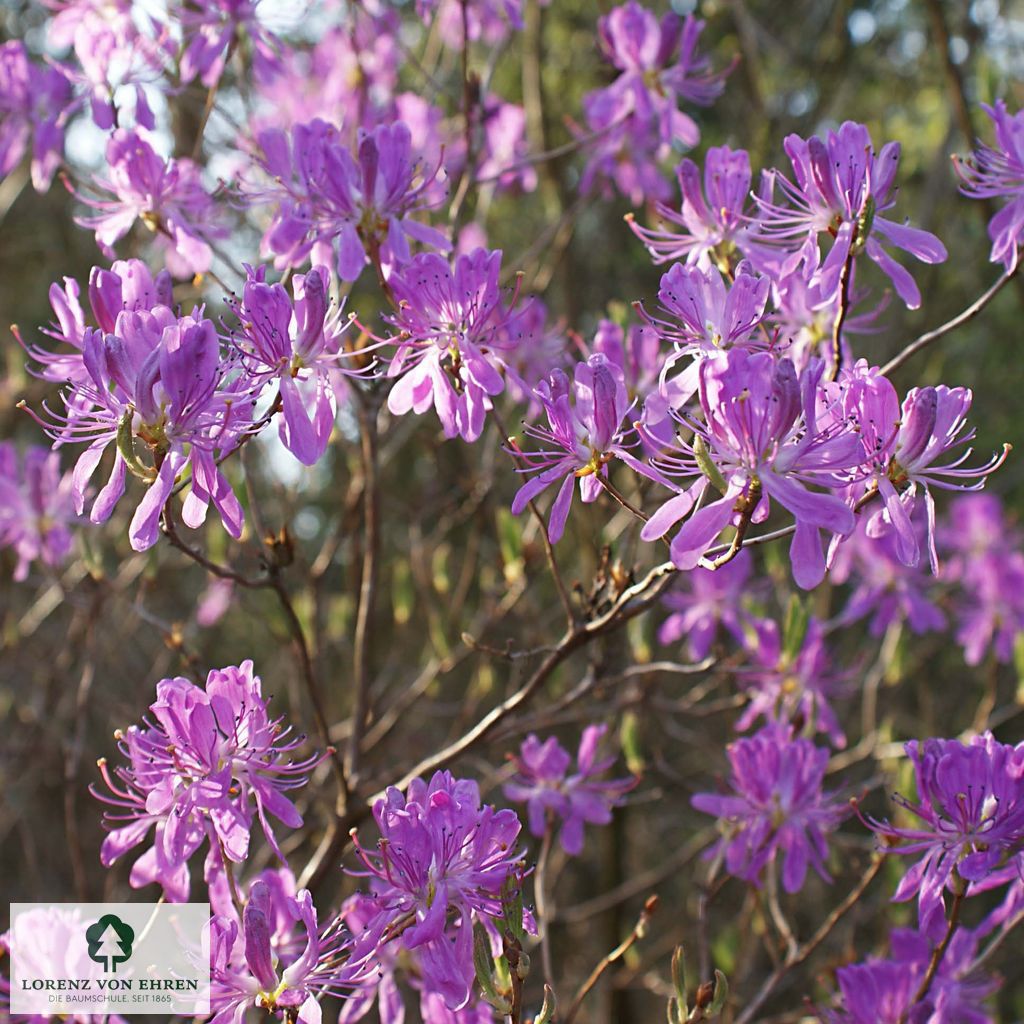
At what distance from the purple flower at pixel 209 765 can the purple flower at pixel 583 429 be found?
0.50m

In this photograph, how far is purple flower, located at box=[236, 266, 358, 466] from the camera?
5.67 feet

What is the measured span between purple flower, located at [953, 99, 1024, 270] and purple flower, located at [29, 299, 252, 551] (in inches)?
52.2

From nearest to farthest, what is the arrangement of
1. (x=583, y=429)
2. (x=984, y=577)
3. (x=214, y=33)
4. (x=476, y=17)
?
(x=583, y=429), (x=214, y=33), (x=476, y=17), (x=984, y=577)

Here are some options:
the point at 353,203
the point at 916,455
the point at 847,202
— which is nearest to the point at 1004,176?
the point at 847,202

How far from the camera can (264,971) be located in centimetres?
161

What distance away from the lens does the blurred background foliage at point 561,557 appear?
10.3 ft

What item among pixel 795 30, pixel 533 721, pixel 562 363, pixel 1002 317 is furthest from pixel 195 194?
pixel 1002 317

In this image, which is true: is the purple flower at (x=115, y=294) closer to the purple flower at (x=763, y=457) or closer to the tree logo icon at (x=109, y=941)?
the purple flower at (x=763, y=457)

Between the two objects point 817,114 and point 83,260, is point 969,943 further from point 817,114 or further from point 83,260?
point 83,260

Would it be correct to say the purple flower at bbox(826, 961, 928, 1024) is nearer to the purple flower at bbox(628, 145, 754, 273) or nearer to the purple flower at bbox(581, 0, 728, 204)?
the purple flower at bbox(628, 145, 754, 273)

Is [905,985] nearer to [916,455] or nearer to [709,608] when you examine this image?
[916,455]

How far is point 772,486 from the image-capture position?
154 cm

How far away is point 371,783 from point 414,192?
1.33m

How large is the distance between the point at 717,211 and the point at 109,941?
1.70 metres
